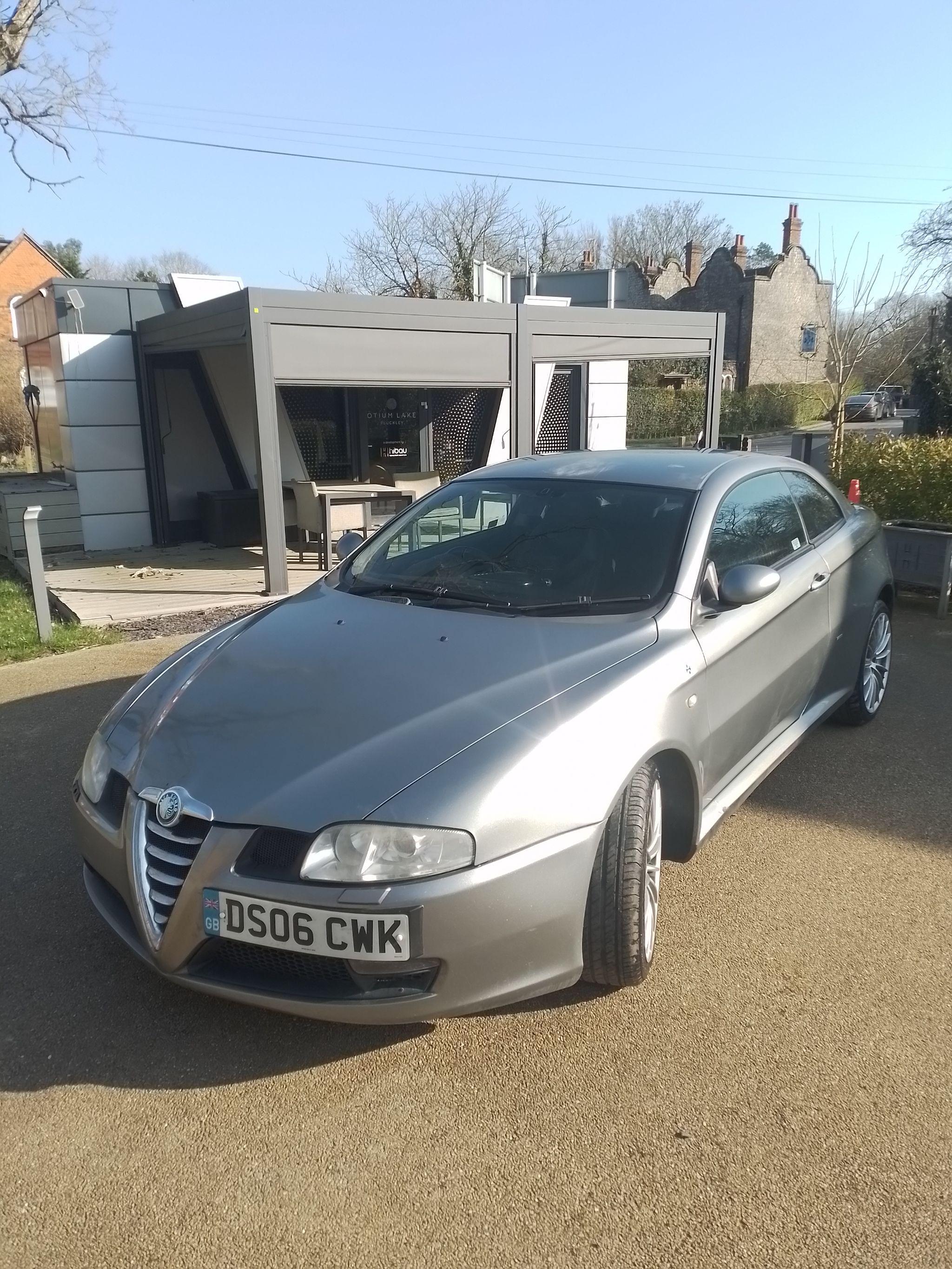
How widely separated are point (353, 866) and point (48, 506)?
10329mm

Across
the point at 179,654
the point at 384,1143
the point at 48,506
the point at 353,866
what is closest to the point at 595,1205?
the point at 384,1143

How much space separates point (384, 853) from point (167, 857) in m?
0.62

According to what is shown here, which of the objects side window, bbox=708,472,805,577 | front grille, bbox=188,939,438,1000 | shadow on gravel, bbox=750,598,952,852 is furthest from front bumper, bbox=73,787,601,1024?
shadow on gravel, bbox=750,598,952,852

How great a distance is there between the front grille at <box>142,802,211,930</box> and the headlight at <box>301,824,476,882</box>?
0.34m

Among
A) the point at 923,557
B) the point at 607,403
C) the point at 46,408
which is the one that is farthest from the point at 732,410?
the point at 923,557

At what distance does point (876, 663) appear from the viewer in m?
5.16

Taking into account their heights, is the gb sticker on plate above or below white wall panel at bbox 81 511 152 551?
above

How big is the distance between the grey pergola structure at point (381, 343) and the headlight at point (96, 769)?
5.51m

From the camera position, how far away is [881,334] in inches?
674

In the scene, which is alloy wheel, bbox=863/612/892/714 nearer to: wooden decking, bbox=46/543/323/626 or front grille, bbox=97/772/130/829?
front grille, bbox=97/772/130/829

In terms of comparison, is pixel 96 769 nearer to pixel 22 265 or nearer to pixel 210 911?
pixel 210 911

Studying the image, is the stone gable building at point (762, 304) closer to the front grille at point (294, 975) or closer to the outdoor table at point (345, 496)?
the outdoor table at point (345, 496)

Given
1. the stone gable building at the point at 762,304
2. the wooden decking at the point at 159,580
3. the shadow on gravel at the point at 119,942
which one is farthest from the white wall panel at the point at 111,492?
Result: the stone gable building at the point at 762,304

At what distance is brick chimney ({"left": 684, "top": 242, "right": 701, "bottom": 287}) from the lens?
46.0 m
